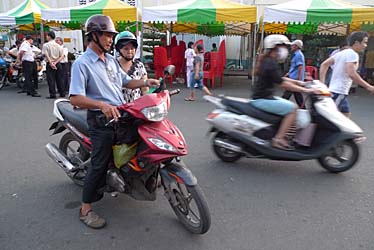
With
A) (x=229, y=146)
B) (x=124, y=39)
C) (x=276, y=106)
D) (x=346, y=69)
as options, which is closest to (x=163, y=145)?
(x=124, y=39)

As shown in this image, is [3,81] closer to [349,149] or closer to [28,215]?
[28,215]

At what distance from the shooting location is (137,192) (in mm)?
2689

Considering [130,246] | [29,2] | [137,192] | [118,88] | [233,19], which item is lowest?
[130,246]

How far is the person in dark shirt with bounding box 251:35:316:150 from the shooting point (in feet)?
11.8

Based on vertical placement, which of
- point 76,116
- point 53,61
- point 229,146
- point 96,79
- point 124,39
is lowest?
point 229,146

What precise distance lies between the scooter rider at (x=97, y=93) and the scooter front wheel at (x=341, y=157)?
2414 mm

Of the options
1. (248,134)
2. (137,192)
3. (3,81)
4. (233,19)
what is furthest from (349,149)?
(3,81)

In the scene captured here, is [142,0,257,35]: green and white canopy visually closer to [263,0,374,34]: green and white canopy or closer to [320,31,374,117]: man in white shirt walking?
[263,0,374,34]: green and white canopy

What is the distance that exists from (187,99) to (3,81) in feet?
21.6

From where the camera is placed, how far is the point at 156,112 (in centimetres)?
233

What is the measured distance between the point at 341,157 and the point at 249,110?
4.16 feet

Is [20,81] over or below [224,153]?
over

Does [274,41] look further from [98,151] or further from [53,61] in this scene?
[53,61]

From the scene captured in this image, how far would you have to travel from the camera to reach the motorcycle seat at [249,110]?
376 centimetres
